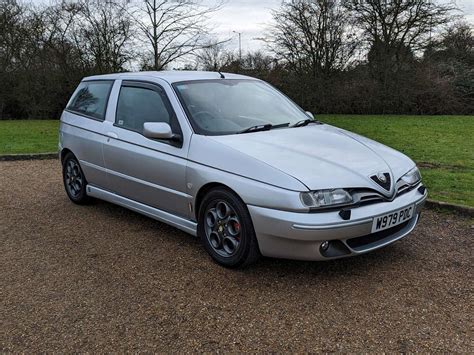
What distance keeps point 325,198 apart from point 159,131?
1.64 metres

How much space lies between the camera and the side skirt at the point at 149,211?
163 inches

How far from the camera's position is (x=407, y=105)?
69.5ft

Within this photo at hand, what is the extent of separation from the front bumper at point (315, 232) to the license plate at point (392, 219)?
41 millimetres

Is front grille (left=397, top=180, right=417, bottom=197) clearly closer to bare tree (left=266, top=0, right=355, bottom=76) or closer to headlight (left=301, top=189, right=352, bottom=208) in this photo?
headlight (left=301, top=189, right=352, bottom=208)

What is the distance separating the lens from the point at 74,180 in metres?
5.93

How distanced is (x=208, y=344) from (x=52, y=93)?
20847 millimetres

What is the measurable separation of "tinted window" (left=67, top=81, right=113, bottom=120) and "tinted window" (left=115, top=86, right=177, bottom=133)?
1.17 feet

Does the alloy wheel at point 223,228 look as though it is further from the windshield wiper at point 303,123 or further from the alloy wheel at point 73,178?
the alloy wheel at point 73,178

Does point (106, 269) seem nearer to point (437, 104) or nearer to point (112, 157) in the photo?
point (112, 157)

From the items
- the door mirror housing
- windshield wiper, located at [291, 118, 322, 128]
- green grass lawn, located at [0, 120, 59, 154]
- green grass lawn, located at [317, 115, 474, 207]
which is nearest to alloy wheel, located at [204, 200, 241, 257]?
the door mirror housing

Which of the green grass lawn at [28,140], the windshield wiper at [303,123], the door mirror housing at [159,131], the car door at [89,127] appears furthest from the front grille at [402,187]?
the green grass lawn at [28,140]

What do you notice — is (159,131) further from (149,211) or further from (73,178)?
(73,178)

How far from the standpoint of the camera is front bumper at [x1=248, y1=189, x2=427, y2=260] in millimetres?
3246

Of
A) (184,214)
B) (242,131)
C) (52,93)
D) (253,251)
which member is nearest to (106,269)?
(184,214)
